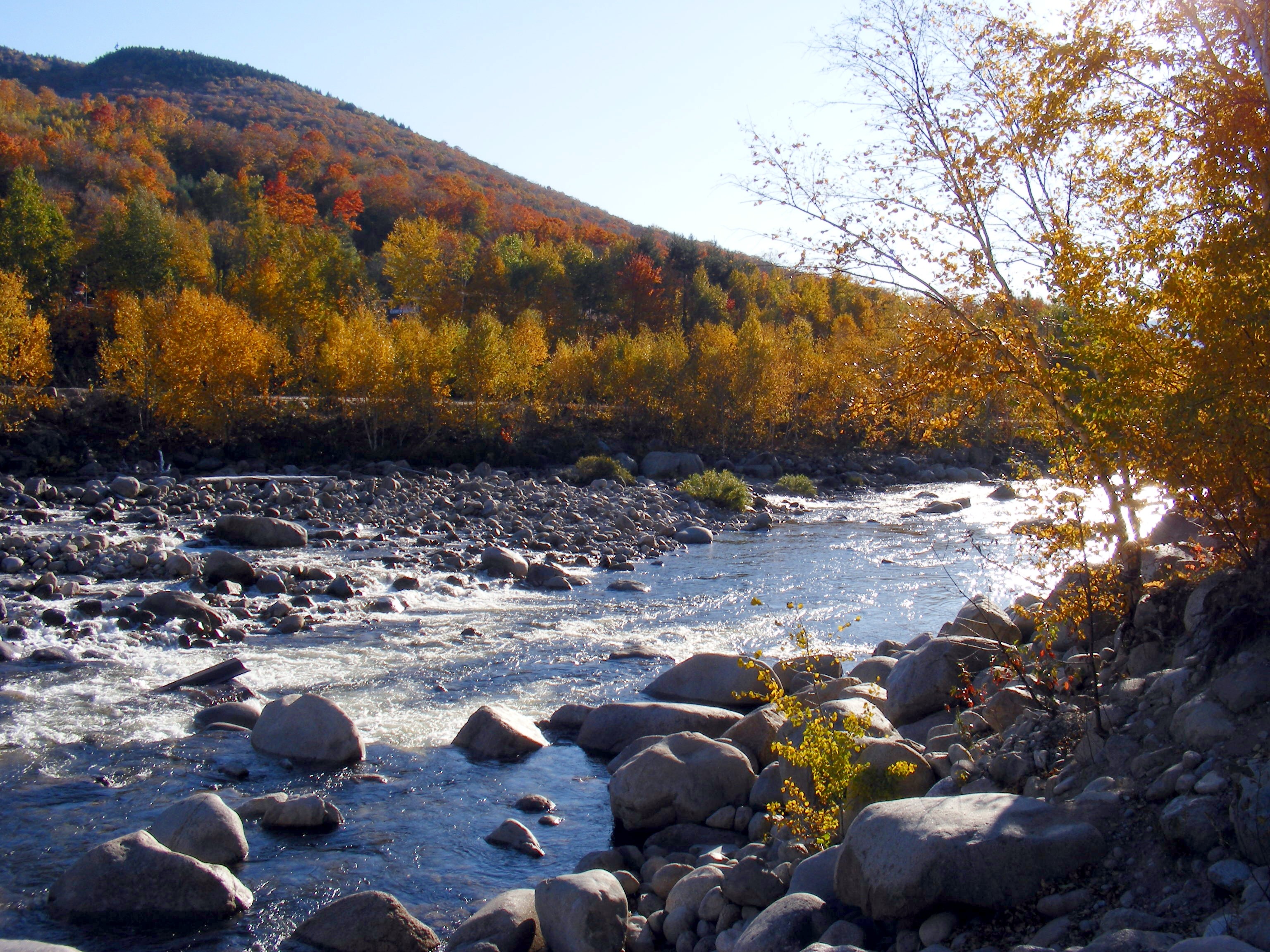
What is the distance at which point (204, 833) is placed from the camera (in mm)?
6277

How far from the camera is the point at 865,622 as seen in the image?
14.5 meters

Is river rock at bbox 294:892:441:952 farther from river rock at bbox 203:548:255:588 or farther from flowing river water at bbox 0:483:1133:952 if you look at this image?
river rock at bbox 203:548:255:588

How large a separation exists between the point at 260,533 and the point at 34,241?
1511 inches

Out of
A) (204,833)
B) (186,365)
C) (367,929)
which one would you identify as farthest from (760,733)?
(186,365)

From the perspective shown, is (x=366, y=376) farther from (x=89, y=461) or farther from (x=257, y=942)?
(x=257, y=942)

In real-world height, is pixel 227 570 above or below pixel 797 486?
below

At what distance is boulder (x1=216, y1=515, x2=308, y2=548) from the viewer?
19.5 metres

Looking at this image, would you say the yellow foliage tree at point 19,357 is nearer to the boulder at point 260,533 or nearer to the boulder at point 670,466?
the boulder at point 260,533

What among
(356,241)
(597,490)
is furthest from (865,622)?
(356,241)

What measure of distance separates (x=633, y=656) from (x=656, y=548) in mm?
9766

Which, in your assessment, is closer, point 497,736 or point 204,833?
point 204,833

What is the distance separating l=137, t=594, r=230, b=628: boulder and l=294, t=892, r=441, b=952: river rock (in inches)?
322

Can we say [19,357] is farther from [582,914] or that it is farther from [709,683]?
[582,914]

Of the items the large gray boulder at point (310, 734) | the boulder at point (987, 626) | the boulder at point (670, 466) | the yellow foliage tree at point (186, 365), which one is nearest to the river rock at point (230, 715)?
the large gray boulder at point (310, 734)
